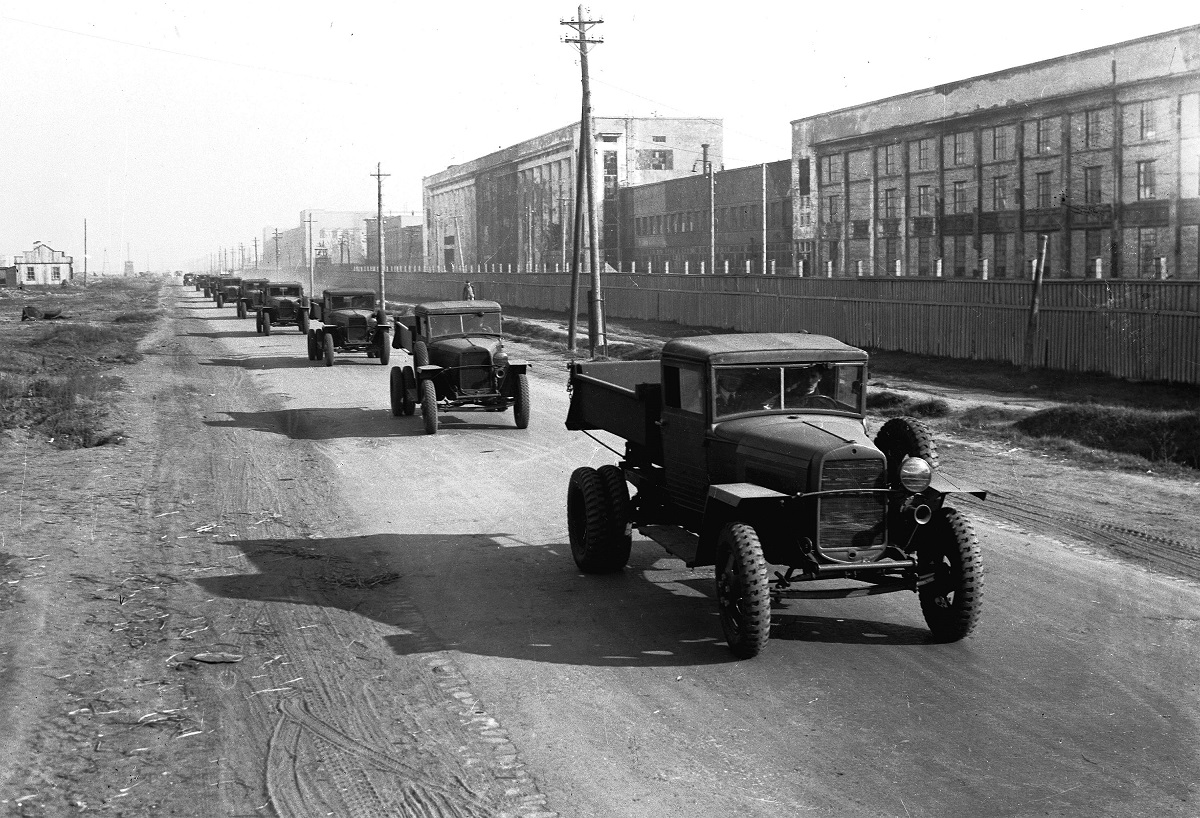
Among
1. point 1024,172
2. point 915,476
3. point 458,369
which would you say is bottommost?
point 915,476

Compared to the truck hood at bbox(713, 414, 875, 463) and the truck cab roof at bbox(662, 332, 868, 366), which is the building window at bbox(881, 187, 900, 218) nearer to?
the truck cab roof at bbox(662, 332, 868, 366)

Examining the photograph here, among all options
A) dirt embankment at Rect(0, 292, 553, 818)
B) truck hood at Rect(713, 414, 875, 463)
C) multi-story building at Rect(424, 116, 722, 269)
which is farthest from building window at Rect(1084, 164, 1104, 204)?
multi-story building at Rect(424, 116, 722, 269)

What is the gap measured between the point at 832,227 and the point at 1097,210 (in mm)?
15858

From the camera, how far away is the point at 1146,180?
34.6 metres

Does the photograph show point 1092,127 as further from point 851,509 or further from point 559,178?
point 559,178

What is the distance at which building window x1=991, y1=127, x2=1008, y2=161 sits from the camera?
1593 inches

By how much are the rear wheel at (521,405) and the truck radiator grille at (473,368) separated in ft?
2.38

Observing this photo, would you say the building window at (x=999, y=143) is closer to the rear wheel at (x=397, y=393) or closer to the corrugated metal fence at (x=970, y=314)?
the corrugated metal fence at (x=970, y=314)

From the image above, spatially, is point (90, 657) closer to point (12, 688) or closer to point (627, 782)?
point (12, 688)

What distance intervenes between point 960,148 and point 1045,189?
184 inches

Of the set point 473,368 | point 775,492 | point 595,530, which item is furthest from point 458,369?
point 775,492

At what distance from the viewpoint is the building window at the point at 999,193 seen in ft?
134

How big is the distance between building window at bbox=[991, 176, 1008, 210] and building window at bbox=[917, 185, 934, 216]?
322cm

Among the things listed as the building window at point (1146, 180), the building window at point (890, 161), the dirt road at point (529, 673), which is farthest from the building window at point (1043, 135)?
the dirt road at point (529, 673)
